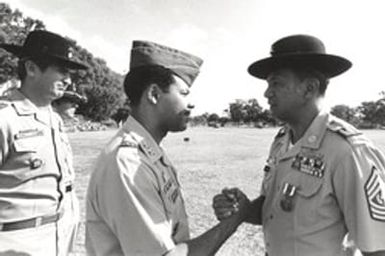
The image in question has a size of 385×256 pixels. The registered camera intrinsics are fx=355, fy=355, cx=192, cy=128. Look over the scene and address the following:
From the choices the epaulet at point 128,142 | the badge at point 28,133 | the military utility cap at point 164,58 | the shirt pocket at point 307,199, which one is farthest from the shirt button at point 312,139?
the badge at point 28,133

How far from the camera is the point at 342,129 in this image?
2.44m

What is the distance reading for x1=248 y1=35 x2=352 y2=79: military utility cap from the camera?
262cm

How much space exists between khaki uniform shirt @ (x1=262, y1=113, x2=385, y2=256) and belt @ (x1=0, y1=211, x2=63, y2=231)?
2.08 meters

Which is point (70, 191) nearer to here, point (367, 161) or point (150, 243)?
point (150, 243)

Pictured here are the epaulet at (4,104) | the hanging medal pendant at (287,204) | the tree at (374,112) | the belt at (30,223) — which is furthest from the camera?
the tree at (374,112)

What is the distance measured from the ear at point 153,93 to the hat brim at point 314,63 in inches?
39.5

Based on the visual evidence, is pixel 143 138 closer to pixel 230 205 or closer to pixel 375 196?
pixel 230 205

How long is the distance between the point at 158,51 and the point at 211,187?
9.04m

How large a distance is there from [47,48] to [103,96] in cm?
5664

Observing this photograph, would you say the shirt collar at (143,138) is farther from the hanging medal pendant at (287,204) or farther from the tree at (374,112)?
the tree at (374,112)

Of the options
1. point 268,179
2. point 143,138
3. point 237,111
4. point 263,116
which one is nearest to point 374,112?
point 263,116

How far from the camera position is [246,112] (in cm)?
12556

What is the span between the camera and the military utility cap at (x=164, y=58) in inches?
87.7

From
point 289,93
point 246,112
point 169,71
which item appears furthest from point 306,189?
point 246,112
